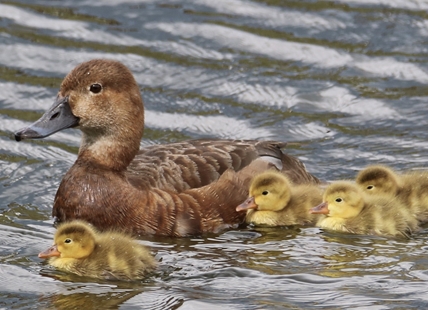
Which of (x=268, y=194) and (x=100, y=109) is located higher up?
(x=100, y=109)

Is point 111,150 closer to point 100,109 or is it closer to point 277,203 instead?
point 100,109

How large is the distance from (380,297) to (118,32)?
6.47 meters

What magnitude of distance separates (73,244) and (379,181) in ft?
8.36

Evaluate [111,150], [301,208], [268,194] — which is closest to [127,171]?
[111,150]

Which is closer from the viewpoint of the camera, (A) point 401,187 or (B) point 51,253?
(B) point 51,253

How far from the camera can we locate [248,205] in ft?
27.5

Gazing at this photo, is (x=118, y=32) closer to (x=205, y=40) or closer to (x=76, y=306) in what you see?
(x=205, y=40)

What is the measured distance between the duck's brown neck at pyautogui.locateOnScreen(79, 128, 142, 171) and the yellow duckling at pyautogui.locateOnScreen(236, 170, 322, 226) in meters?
0.97

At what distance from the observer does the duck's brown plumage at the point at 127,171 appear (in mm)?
8242

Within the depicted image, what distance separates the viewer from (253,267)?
7.44 m

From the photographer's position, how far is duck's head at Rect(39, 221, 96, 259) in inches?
286

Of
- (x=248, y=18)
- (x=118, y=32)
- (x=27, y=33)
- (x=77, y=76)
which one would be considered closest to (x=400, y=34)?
(x=248, y=18)

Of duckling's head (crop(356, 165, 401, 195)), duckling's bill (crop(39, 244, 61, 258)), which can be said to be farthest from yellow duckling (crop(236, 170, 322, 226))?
duckling's bill (crop(39, 244, 61, 258))

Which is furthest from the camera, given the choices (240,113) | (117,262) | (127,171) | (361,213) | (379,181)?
(240,113)
